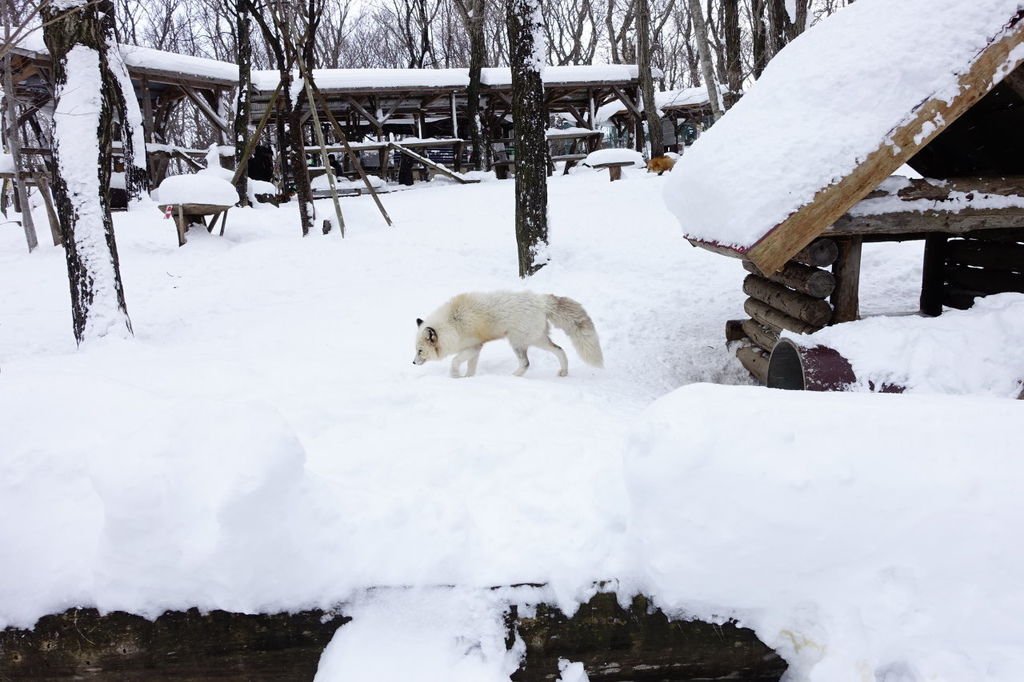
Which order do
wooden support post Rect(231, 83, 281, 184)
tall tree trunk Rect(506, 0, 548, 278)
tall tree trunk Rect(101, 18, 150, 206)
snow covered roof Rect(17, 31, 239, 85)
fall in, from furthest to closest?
snow covered roof Rect(17, 31, 239, 85) → tall tree trunk Rect(101, 18, 150, 206) → wooden support post Rect(231, 83, 281, 184) → tall tree trunk Rect(506, 0, 548, 278)

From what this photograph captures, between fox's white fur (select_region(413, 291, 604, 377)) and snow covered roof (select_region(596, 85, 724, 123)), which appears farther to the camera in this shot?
snow covered roof (select_region(596, 85, 724, 123))

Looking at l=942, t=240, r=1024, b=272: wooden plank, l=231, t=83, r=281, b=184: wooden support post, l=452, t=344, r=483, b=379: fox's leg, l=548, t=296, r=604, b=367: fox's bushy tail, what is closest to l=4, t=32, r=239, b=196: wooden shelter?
l=231, t=83, r=281, b=184: wooden support post

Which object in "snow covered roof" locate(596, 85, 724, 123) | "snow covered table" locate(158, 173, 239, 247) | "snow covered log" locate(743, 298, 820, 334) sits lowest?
"snow covered log" locate(743, 298, 820, 334)

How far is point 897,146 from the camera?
4355 millimetres

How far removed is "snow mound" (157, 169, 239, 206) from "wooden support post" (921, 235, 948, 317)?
11.8m

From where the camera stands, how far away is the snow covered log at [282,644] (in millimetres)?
2414

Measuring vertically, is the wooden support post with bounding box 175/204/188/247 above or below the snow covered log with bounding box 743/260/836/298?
above

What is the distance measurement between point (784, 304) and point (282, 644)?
5.20 meters

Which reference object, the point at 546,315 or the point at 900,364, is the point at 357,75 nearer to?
the point at 546,315

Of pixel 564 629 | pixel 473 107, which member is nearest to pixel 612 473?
pixel 564 629

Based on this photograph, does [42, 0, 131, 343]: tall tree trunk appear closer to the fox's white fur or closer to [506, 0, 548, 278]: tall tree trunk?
the fox's white fur

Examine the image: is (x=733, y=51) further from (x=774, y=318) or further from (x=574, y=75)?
(x=574, y=75)

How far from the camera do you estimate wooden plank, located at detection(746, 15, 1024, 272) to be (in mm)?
4329

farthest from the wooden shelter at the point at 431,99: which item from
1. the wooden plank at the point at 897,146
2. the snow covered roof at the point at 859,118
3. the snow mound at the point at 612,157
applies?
the wooden plank at the point at 897,146
